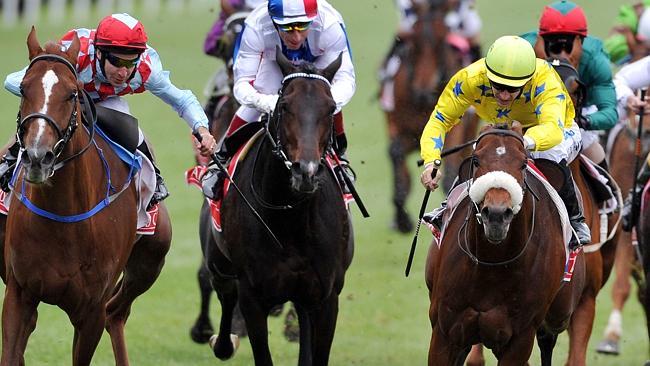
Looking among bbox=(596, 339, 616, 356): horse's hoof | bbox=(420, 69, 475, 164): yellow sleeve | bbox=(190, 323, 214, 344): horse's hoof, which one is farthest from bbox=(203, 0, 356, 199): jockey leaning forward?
bbox=(596, 339, 616, 356): horse's hoof

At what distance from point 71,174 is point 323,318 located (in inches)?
74.8

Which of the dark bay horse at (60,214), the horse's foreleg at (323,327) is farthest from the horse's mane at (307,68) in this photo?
the horse's foreleg at (323,327)

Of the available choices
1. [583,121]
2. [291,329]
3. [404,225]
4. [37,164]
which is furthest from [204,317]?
[404,225]

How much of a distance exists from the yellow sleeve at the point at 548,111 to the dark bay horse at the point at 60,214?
7.28 feet

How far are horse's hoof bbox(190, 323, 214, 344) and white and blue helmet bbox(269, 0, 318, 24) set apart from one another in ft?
11.0

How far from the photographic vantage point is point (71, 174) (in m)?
7.70

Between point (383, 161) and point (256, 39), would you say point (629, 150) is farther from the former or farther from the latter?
point (383, 161)

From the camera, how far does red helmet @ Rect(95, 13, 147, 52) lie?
26.7 ft

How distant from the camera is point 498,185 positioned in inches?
280

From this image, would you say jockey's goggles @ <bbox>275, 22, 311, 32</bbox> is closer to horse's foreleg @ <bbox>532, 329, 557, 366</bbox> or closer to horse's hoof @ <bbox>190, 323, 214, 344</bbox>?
horse's foreleg @ <bbox>532, 329, 557, 366</bbox>

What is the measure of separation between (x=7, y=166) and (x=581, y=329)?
3714 mm

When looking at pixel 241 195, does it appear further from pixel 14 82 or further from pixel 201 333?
pixel 201 333

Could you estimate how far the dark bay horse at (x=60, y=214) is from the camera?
725 cm

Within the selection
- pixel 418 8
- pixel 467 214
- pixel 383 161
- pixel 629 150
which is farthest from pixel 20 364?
pixel 383 161
